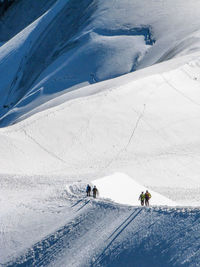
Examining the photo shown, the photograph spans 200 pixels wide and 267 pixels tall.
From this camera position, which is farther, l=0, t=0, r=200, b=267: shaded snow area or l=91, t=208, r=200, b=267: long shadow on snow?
l=0, t=0, r=200, b=267: shaded snow area

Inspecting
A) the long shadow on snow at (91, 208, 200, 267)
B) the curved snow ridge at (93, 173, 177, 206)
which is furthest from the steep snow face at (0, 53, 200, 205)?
the long shadow on snow at (91, 208, 200, 267)

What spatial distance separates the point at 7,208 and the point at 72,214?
3.15 meters

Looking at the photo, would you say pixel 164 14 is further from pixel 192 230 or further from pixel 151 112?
pixel 192 230

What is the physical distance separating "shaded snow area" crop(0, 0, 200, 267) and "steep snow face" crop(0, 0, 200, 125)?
147mm

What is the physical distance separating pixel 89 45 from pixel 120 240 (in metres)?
41.1

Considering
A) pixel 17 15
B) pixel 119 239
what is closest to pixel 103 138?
pixel 119 239

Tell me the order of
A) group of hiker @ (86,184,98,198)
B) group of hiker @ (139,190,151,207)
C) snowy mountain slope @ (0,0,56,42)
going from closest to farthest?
group of hiker @ (139,190,151,207) < group of hiker @ (86,184,98,198) < snowy mountain slope @ (0,0,56,42)

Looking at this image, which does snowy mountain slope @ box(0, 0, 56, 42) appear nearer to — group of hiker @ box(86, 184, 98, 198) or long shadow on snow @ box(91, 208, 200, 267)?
group of hiker @ box(86, 184, 98, 198)

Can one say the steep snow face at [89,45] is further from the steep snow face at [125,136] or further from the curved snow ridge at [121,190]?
the curved snow ridge at [121,190]

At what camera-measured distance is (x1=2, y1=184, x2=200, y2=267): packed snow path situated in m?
17.5

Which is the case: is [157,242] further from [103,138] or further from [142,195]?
[103,138]

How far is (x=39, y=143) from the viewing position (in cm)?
3325

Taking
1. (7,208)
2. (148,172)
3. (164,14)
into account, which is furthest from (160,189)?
(164,14)

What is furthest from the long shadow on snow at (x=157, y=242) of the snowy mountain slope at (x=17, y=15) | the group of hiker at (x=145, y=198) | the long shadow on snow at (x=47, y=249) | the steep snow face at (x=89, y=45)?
the snowy mountain slope at (x=17, y=15)
